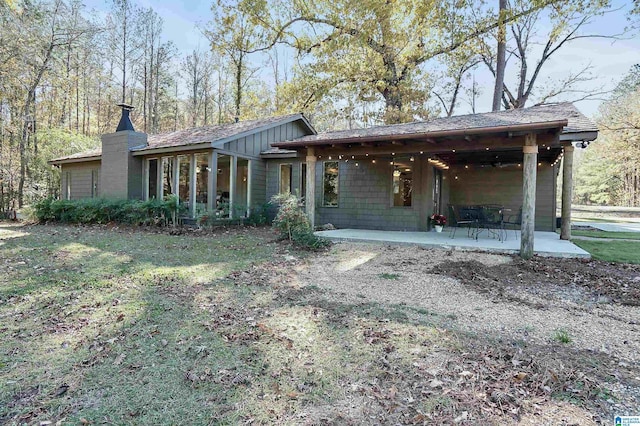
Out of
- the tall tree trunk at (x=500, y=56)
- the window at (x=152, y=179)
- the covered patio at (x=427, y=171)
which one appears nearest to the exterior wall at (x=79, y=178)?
the window at (x=152, y=179)

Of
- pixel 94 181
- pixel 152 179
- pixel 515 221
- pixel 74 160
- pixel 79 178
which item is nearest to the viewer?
pixel 515 221

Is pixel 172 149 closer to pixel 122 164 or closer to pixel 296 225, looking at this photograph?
pixel 122 164

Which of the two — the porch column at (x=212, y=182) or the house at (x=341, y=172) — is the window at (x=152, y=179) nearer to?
the house at (x=341, y=172)

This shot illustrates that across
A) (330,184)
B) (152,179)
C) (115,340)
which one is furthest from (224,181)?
(115,340)

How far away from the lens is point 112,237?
9.02 metres

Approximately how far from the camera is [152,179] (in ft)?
42.1

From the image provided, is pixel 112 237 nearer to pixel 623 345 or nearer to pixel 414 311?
pixel 414 311

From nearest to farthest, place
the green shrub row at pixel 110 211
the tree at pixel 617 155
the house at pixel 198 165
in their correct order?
the green shrub row at pixel 110 211 → the house at pixel 198 165 → the tree at pixel 617 155

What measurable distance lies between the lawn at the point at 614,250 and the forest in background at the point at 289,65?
366 inches

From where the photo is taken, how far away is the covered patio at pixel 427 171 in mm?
7500

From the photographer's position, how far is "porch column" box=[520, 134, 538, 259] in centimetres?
643

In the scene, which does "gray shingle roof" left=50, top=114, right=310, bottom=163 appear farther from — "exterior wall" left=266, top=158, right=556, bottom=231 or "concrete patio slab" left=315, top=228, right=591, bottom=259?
Answer: "concrete patio slab" left=315, top=228, right=591, bottom=259

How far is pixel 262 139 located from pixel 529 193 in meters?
8.78

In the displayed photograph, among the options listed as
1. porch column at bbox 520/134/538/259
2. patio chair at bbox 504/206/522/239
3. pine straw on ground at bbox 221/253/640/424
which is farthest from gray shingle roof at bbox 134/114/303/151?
pine straw on ground at bbox 221/253/640/424
